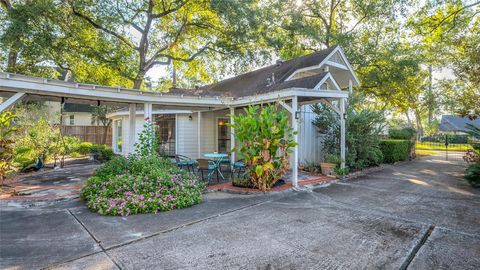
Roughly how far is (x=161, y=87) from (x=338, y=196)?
2330cm

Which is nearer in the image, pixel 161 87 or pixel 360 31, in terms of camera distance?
pixel 360 31

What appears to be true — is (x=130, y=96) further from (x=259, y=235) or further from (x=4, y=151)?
(x=259, y=235)

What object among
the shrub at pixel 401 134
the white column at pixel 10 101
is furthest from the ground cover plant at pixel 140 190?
the shrub at pixel 401 134

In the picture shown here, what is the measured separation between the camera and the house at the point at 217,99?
20.4 feet

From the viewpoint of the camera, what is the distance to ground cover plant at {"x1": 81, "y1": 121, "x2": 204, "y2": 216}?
189 inches

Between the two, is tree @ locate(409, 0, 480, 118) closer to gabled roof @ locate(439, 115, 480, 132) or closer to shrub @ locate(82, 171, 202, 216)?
shrub @ locate(82, 171, 202, 216)

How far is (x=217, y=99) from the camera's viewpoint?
8883 millimetres

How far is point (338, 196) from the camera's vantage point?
20.0 ft

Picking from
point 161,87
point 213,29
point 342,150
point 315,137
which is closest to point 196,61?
point 213,29

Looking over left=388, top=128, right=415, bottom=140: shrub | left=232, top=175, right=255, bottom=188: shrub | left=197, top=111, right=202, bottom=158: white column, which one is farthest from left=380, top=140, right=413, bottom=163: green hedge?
left=197, top=111, right=202, bottom=158: white column

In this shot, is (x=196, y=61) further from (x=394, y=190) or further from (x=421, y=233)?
(x=421, y=233)

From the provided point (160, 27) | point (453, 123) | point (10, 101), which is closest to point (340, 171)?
point (10, 101)

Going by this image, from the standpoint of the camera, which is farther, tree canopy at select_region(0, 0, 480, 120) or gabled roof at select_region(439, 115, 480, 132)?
gabled roof at select_region(439, 115, 480, 132)

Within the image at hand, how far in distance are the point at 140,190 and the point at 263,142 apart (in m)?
3.13
